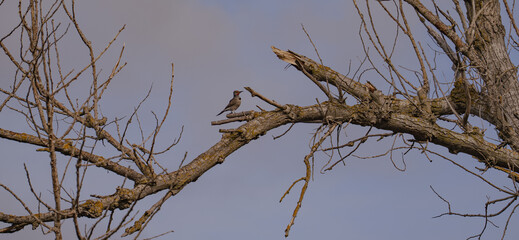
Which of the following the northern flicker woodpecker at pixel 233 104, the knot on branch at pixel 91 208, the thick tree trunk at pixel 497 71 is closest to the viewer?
the knot on branch at pixel 91 208

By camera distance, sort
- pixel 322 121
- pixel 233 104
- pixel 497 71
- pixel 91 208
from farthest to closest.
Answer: pixel 233 104 < pixel 497 71 < pixel 322 121 < pixel 91 208

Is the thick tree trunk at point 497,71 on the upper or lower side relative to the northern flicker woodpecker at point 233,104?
lower

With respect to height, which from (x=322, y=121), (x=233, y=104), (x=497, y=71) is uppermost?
(x=233, y=104)

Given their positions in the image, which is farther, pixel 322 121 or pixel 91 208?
pixel 322 121

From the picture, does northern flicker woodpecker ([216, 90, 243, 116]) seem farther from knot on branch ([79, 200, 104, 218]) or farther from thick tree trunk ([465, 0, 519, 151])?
knot on branch ([79, 200, 104, 218])

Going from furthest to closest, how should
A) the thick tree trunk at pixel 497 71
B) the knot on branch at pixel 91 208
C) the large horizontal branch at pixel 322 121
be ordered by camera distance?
the thick tree trunk at pixel 497 71 → the large horizontal branch at pixel 322 121 → the knot on branch at pixel 91 208

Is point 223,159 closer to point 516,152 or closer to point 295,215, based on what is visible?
point 295,215

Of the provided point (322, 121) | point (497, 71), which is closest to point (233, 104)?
point (322, 121)

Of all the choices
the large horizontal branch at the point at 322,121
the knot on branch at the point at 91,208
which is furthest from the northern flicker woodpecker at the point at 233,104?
the knot on branch at the point at 91,208

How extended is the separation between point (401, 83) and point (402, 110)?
98cm

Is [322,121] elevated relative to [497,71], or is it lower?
elevated

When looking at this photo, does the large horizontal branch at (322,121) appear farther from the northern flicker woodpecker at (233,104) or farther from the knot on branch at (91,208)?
the northern flicker woodpecker at (233,104)

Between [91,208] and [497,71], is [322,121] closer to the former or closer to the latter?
[497,71]

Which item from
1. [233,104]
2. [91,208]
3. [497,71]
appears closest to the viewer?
[91,208]
